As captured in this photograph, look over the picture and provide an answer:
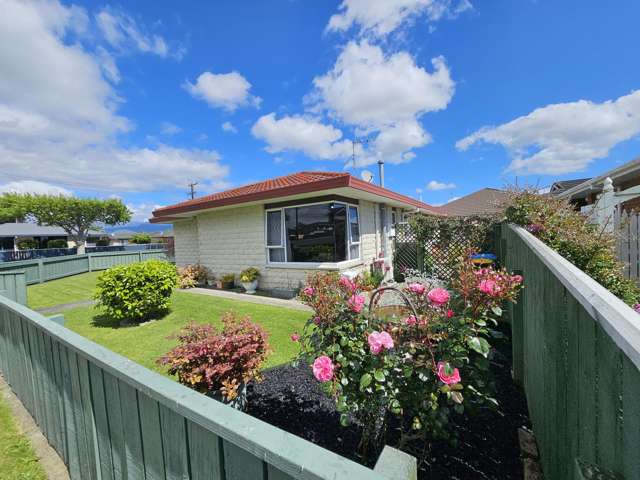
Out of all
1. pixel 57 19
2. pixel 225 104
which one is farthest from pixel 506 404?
pixel 225 104

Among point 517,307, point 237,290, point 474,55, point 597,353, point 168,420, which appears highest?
point 474,55

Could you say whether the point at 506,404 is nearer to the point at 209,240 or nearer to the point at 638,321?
the point at 638,321

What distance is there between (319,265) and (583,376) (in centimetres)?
704

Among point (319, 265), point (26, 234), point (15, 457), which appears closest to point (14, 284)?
point (15, 457)

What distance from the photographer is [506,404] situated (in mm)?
2615

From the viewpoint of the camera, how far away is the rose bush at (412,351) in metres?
1.57

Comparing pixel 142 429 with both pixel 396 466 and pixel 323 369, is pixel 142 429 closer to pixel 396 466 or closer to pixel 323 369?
pixel 323 369

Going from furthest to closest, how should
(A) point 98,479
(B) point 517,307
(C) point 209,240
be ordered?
(C) point 209,240, (B) point 517,307, (A) point 98,479

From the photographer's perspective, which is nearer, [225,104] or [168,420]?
[168,420]

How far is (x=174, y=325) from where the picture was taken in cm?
584

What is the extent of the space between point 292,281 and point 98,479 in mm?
6792

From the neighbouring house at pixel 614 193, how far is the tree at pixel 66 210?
145 feet

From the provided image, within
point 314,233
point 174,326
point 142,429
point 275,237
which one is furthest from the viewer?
point 275,237

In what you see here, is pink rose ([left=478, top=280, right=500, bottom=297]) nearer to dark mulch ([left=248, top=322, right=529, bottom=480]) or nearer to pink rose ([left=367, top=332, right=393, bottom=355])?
pink rose ([left=367, top=332, right=393, bottom=355])
